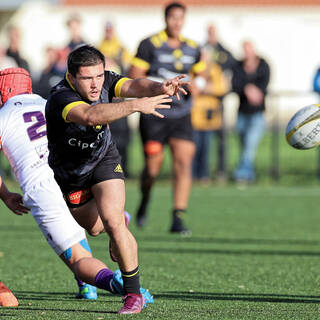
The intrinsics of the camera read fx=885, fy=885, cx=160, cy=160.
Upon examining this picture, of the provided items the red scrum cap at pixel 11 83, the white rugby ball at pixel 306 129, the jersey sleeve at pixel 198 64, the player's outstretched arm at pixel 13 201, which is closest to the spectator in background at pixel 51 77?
the jersey sleeve at pixel 198 64

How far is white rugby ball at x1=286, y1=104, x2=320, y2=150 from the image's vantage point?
590 centimetres

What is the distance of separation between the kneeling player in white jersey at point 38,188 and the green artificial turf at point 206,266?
→ 0.23 m

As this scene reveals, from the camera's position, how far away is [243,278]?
6953mm

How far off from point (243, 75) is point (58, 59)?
3229 mm

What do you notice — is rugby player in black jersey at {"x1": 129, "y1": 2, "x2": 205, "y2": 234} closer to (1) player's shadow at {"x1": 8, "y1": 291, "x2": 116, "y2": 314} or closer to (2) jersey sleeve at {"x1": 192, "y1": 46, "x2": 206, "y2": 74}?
(2) jersey sleeve at {"x1": 192, "y1": 46, "x2": 206, "y2": 74}

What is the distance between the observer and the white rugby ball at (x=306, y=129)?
5902 millimetres

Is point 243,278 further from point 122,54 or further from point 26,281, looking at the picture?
point 122,54

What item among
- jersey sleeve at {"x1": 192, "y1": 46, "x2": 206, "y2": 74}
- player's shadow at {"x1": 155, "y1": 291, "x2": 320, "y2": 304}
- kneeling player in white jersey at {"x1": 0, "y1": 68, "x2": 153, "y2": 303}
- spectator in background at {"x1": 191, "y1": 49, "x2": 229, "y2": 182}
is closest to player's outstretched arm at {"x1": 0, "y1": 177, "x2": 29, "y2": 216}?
kneeling player in white jersey at {"x1": 0, "y1": 68, "x2": 153, "y2": 303}

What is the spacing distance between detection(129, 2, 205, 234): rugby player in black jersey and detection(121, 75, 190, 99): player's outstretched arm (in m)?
3.97

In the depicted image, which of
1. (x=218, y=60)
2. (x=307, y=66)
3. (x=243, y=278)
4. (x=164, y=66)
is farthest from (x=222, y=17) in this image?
(x=243, y=278)

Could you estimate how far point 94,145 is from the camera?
219 inches

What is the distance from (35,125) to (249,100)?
9277 mm

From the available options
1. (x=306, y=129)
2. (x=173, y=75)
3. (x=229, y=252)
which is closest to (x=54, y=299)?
(x=306, y=129)

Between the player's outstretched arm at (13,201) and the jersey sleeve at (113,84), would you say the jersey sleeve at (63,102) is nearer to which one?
the jersey sleeve at (113,84)
